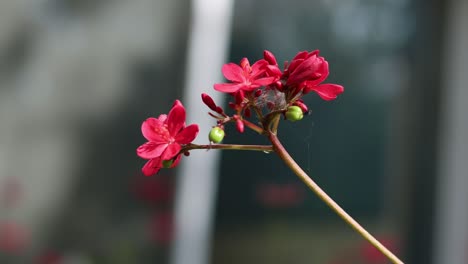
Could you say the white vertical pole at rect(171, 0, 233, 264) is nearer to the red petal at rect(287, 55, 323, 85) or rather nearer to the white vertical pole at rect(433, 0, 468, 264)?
the white vertical pole at rect(433, 0, 468, 264)

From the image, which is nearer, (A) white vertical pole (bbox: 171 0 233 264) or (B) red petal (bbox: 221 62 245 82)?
(B) red petal (bbox: 221 62 245 82)

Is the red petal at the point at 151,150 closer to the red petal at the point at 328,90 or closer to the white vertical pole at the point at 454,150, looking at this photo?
the red petal at the point at 328,90

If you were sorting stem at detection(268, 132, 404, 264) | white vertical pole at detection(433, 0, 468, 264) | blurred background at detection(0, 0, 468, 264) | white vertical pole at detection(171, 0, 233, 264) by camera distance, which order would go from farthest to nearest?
1. white vertical pole at detection(433, 0, 468, 264)
2. white vertical pole at detection(171, 0, 233, 264)
3. blurred background at detection(0, 0, 468, 264)
4. stem at detection(268, 132, 404, 264)

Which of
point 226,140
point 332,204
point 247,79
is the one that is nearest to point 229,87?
point 247,79

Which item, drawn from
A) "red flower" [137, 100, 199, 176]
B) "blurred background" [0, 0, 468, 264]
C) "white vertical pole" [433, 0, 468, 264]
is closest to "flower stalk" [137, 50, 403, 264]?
"red flower" [137, 100, 199, 176]

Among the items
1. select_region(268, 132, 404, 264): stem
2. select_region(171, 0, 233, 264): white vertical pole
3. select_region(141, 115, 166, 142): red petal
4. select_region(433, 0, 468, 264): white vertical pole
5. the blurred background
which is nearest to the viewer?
select_region(268, 132, 404, 264): stem

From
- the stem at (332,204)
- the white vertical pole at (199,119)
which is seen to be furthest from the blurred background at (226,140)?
the stem at (332,204)

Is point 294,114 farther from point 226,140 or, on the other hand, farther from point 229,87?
point 226,140

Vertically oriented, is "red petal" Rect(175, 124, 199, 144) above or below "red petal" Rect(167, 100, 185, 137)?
below

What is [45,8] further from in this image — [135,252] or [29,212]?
[135,252]
